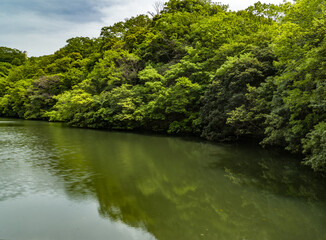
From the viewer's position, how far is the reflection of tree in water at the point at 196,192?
571cm

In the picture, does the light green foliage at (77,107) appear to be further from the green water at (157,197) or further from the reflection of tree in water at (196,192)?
the green water at (157,197)

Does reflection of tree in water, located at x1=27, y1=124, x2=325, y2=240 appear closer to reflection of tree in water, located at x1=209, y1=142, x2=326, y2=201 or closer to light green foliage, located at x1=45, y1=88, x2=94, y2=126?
reflection of tree in water, located at x1=209, y1=142, x2=326, y2=201

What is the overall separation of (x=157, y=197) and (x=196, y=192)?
134cm

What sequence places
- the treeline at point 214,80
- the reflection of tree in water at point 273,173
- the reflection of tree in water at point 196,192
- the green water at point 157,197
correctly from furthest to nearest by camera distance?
the treeline at point 214,80
the reflection of tree in water at point 273,173
the reflection of tree in water at point 196,192
the green water at point 157,197

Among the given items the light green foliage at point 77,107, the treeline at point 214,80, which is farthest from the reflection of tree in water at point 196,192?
the light green foliage at point 77,107

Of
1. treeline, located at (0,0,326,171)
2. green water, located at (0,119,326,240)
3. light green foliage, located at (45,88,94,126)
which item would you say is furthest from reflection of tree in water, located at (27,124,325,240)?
light green foliage, located at (45,88,94,126)

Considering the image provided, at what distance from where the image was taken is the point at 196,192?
26.8 ft

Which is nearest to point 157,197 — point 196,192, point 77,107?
point 196,192

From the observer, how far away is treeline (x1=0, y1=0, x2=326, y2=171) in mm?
9898

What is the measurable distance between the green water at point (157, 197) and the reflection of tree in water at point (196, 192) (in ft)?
0.08

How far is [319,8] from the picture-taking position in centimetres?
983

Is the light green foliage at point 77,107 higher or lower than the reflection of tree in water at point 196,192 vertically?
higher

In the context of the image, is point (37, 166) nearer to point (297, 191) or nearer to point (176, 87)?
point (297, 191)

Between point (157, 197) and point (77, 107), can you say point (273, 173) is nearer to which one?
point (157, 197)
